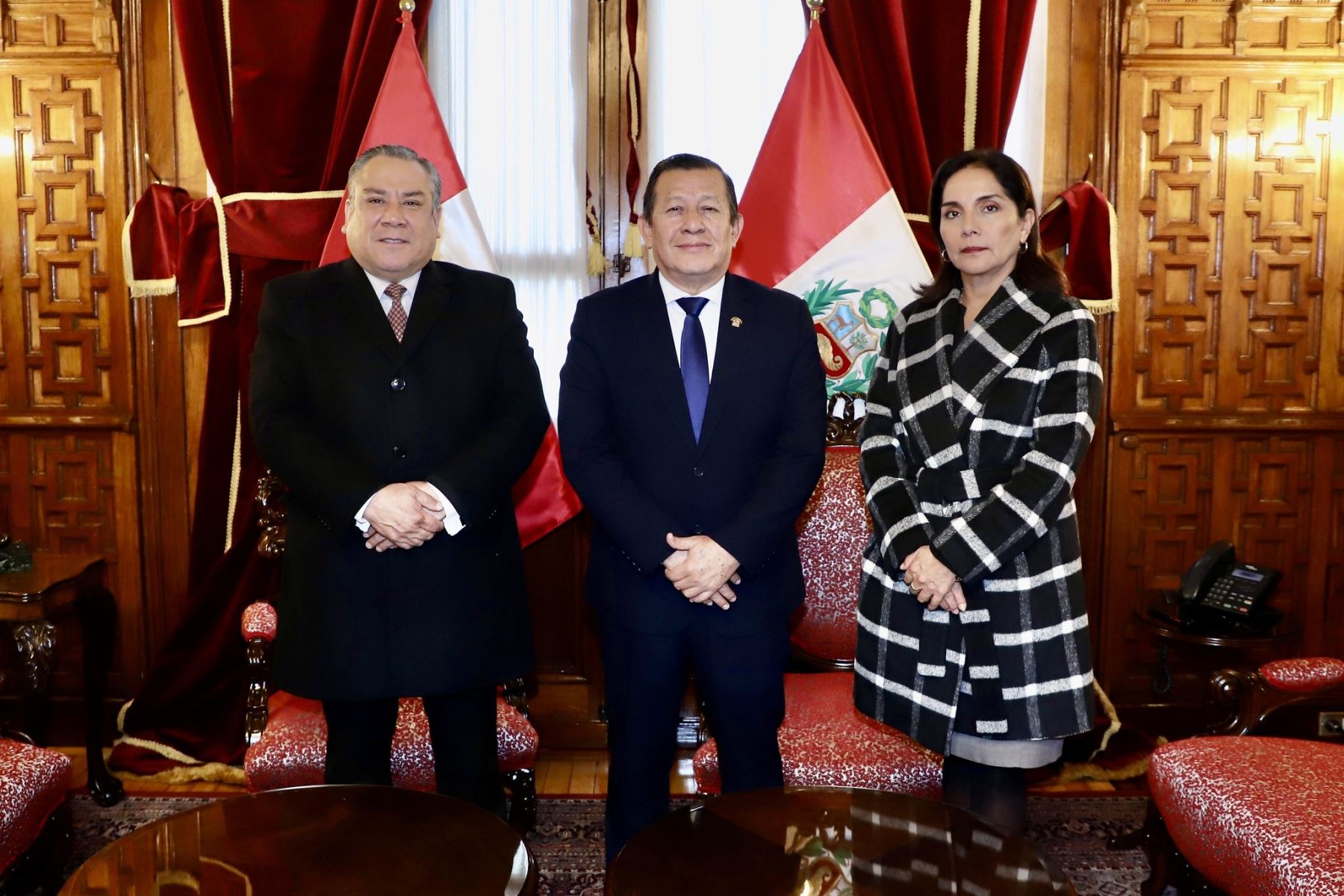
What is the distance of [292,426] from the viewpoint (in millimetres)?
2031

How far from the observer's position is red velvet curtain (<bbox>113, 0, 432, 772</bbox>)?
2.98 metres

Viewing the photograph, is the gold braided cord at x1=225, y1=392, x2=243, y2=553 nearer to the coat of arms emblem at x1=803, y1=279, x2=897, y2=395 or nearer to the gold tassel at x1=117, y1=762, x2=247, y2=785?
the gold tassel at x1=117, y1=762, x2=247, y2=785

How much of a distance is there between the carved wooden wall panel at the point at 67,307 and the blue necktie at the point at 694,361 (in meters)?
2.04

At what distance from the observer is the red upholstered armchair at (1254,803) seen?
5.50 ft

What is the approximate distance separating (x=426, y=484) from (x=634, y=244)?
1279mm

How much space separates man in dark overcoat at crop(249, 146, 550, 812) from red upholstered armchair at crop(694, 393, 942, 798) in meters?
0.54

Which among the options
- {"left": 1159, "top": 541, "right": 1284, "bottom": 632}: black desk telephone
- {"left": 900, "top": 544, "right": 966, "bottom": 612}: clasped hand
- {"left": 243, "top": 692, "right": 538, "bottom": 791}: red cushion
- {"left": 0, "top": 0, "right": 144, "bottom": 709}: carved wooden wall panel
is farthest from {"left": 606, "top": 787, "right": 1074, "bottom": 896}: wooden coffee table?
{"left": 0, "top": 0, "right": 144, "bottom": 709}: carved wooden wall panel

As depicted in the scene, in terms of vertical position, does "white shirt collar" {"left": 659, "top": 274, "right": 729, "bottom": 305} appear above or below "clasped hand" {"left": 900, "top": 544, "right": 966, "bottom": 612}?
above

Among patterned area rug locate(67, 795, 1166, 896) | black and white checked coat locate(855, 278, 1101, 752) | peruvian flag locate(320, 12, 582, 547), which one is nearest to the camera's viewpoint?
black and white checked coat locate(855, 278, 1101, 752)

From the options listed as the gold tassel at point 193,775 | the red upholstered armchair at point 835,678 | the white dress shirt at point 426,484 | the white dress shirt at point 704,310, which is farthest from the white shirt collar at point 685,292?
the gold tassel at point 193,775

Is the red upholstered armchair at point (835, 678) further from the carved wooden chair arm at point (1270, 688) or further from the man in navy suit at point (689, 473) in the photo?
the carved wooden chair arm at point (1270, 688)

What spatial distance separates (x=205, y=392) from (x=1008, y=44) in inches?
102

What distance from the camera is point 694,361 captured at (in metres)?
2.06

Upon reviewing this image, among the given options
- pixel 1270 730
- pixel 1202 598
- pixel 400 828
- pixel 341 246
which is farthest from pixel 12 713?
pixel 1270 730
